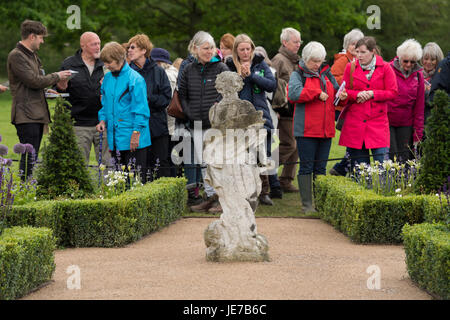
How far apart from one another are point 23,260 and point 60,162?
3020 millimetres

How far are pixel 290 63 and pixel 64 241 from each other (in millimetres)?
5318

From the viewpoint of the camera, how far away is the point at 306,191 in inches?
425

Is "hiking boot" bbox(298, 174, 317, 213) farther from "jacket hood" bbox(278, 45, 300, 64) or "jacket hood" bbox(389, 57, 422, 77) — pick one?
"jacket hood" bbox(278, 45, 300, 64)

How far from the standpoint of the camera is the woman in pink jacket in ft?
34.0

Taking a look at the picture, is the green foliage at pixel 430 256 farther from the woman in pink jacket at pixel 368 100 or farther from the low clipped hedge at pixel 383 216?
the woman in pink jacket at pixel 368 100

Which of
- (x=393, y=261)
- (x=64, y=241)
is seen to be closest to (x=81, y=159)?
(x=64, y=241)

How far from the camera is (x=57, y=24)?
115 ft

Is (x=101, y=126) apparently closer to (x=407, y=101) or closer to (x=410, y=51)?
(x=407, y=101)

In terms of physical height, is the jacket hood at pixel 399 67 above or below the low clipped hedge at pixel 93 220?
above

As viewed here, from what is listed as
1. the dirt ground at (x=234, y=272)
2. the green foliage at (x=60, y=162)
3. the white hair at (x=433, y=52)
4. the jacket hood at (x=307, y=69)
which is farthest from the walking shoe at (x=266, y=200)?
the white hair at (x=433, y=52)

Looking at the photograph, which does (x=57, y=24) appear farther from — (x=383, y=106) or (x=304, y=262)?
(x=304, y=262)

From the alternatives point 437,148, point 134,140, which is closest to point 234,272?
point 437,148

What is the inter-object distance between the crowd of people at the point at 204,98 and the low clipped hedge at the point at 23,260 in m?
3.56

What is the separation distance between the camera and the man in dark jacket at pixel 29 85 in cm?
1045
